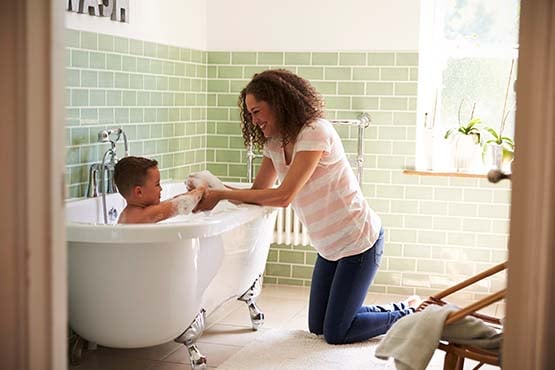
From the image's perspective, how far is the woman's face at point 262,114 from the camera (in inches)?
161

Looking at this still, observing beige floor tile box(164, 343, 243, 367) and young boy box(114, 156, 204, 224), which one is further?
beige floor tile box(164, 343, 243, 367)

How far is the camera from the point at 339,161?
424cm

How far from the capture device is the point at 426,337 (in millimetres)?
2812

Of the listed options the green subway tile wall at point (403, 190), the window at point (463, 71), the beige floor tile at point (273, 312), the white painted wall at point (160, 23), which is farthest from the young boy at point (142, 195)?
the window at point (463, 71)

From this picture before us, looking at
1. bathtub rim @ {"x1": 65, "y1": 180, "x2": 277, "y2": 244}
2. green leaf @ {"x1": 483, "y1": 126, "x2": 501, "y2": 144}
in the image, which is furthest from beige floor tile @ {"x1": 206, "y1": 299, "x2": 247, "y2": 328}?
green leaf @ {"x1": 483, "y1": 126, "x2": 501, "y2": 144}

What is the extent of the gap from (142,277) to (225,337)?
3.87 ft

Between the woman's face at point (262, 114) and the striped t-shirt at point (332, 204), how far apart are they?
11 cm

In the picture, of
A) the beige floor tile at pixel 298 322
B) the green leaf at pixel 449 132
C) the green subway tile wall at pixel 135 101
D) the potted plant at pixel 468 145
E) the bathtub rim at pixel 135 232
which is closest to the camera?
the bathtub rim at pixel 135 232

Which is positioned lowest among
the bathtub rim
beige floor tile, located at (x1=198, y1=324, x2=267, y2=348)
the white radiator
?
beige floor tile, located at (x1=198, y1=324, x2=267, y2=348)

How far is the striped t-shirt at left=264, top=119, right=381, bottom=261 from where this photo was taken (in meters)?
4.19

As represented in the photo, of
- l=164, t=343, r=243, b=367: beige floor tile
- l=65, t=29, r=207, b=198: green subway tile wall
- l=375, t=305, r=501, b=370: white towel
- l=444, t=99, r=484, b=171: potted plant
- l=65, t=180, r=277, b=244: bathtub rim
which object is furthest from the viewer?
l=444, t=99, r=484, b=171: potted plant

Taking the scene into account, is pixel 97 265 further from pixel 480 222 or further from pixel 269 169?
pixel 480 222

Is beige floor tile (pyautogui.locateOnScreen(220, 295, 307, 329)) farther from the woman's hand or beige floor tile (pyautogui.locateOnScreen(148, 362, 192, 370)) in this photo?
the woman's hand

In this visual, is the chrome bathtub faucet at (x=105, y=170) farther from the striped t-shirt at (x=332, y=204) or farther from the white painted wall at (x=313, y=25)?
the white painted wall at (x=313, y=25)
